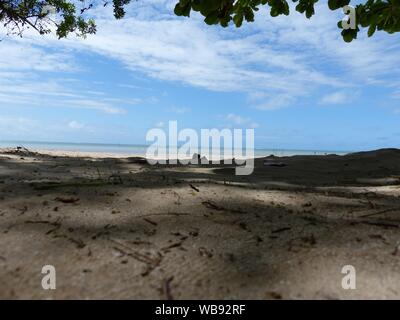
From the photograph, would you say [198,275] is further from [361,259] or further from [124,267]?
[361,259]

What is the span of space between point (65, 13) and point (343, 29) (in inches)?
394

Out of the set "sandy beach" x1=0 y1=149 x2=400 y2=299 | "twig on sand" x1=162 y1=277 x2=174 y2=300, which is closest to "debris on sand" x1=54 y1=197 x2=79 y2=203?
"sandy beach" x1=0 y1=149 x2=400 y2=299

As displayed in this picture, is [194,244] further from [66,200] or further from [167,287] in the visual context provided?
[66,200]

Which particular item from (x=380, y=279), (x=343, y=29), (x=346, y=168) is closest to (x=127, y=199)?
(x=380, y=279)

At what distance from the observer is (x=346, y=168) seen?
8039mm

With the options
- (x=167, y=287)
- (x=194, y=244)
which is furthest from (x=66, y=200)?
(x=167, y=287)

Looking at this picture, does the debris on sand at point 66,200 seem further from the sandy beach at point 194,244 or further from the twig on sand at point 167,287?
the twig on sand at point 167,287

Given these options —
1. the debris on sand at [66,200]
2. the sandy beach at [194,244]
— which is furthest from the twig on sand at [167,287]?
the debris on sand at [66,200]

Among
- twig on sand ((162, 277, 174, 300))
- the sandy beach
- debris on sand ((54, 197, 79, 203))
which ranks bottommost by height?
twig on sand ((162, 277, 174, 300))

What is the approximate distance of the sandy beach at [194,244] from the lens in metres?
1.74

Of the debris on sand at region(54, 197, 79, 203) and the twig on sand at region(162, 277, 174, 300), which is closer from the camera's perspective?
the twig on sand at region(162, 277, 174, 300)

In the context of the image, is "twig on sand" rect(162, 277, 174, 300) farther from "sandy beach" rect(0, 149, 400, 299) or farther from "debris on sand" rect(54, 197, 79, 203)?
"debris on sand" rect(54, 197, 79, 203)

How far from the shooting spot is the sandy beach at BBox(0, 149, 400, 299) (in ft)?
5.71

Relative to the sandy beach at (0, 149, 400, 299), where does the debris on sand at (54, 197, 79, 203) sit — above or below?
above
